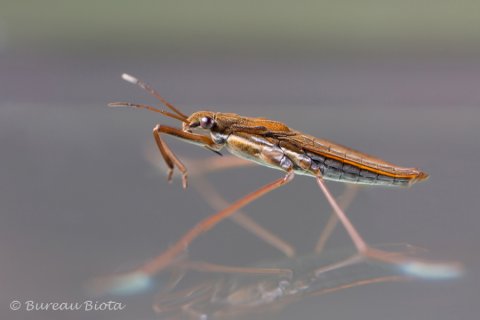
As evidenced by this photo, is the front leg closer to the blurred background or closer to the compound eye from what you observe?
the compound eye

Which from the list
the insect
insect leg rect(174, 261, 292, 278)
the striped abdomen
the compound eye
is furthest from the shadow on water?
the compound eye

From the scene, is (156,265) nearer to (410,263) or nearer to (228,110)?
(410,263)

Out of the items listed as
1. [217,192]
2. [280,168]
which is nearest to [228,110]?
[217,192]

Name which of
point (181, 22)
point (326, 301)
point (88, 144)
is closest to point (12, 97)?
point (88, 144)

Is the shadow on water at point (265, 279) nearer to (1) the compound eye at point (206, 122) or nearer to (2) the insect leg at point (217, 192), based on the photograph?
(2) the insect leg at point (217, 192)

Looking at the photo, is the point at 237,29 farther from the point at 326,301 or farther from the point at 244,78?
the point at 326,301

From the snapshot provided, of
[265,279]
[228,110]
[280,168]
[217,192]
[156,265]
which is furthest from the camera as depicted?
[228,110]

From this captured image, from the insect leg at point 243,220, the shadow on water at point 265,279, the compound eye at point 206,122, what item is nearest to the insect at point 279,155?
the compound eye at point 206,122

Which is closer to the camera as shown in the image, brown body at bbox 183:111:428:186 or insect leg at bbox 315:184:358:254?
insect leg at bbox 315:184:358:254
